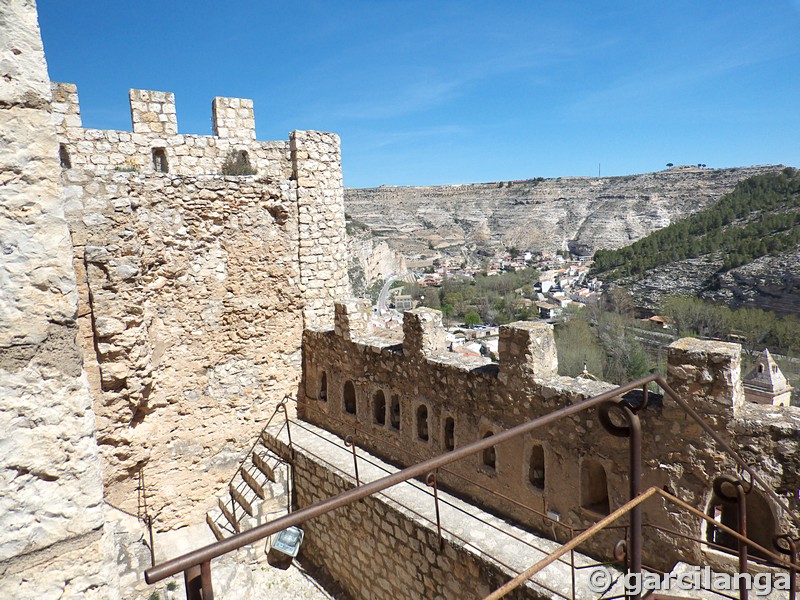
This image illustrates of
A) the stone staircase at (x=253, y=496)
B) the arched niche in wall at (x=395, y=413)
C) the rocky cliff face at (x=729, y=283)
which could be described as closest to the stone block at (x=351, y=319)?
the arched niche in wall at (x=395, y=413)

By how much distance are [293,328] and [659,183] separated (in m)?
86.0

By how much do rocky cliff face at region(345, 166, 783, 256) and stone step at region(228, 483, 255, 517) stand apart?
229ft

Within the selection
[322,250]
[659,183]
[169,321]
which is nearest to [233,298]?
[169,321]

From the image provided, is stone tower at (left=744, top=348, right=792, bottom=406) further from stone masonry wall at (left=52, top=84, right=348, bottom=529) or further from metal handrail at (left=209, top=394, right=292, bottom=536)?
stone masonry wall at (left=52, top=84, right=348, bottom=529)

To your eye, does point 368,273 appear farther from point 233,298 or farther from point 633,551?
point 633,551

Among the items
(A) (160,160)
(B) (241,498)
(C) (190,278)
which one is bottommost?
(B) (241,498)

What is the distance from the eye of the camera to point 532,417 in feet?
16.1

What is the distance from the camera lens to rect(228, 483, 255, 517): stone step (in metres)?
6.35

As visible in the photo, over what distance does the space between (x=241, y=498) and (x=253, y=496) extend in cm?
18

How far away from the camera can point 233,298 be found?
6.68 m

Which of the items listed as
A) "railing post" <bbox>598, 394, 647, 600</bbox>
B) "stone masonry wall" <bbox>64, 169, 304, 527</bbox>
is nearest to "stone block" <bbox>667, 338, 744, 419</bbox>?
"railing post" <bbox>598, 394, 647, 600</bbox>

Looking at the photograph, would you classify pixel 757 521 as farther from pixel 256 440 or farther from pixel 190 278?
pixel 190 278

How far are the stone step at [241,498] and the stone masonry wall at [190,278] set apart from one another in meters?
0.21

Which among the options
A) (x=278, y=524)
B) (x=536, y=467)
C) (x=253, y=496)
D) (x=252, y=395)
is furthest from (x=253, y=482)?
(x=278, y=524)
